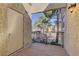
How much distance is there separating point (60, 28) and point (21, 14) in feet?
4.11

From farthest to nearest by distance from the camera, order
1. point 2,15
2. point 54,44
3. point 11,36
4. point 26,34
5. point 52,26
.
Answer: point 26,34
point 54,44
point 52,26
point 11,36
point 2,15

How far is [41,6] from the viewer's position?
3.98 metres

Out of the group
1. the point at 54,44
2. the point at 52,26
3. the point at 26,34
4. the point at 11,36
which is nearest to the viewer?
the point at 11,36

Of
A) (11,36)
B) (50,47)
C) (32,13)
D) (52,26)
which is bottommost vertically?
(50,47)

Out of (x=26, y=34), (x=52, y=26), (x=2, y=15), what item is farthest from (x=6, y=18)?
(x=26, y=34)

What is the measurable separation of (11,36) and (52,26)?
1.11 metres

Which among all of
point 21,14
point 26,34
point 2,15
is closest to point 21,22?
point 21,14

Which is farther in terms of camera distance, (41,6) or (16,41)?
(16,41)

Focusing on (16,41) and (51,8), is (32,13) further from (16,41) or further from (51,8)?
(16,41)

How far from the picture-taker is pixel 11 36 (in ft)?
12.6

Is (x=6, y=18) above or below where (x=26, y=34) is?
above

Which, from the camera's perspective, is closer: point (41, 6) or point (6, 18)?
point (6, 18)

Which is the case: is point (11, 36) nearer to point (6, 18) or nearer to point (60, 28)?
point (6, 18)

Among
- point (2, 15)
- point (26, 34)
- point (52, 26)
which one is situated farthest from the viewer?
point (26, 34)
